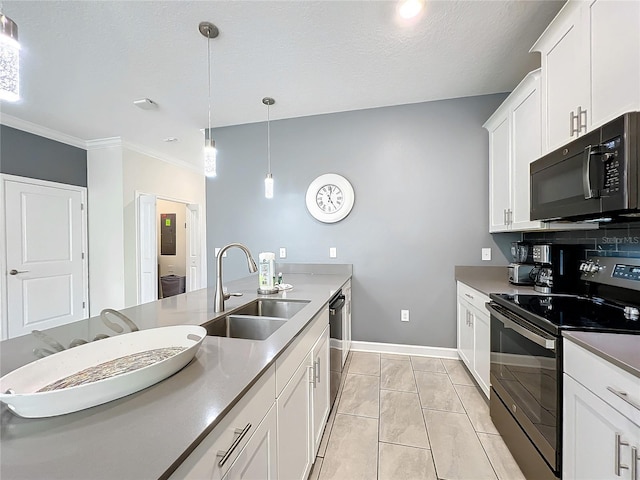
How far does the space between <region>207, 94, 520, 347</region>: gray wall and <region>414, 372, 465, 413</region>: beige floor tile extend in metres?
0.49

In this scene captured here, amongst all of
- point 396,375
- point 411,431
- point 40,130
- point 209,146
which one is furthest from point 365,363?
point 40,130

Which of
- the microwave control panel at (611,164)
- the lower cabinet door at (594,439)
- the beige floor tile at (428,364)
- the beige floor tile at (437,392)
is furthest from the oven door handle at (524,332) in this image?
the beige floor tile at (428,364)

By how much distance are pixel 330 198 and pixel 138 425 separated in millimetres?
2764

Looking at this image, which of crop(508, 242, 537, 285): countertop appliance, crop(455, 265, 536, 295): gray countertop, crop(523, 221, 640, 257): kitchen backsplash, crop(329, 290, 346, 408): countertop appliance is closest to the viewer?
crop(523, 221, 640, 257): kitchen backsplash

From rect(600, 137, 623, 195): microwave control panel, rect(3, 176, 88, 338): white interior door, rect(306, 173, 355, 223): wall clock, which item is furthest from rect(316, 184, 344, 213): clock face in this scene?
rect(3, 176, 88, 338): white interior door

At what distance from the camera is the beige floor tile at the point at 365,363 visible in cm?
259

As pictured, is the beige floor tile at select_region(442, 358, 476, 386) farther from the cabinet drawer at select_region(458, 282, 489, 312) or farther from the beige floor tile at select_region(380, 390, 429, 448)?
the cabinet drawer at select_region(458, 282, 489, 312)

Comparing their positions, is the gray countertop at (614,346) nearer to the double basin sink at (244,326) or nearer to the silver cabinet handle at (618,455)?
the silver cabinet handle at (618,455)

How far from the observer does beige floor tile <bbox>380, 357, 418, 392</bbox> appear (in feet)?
7.57

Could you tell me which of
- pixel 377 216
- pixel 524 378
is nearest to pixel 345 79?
pixel 377 216

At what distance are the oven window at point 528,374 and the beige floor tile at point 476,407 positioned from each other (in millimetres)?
311

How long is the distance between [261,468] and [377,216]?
100 inches

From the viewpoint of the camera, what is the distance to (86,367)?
818 mm

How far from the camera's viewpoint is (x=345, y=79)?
2479 millimetres
